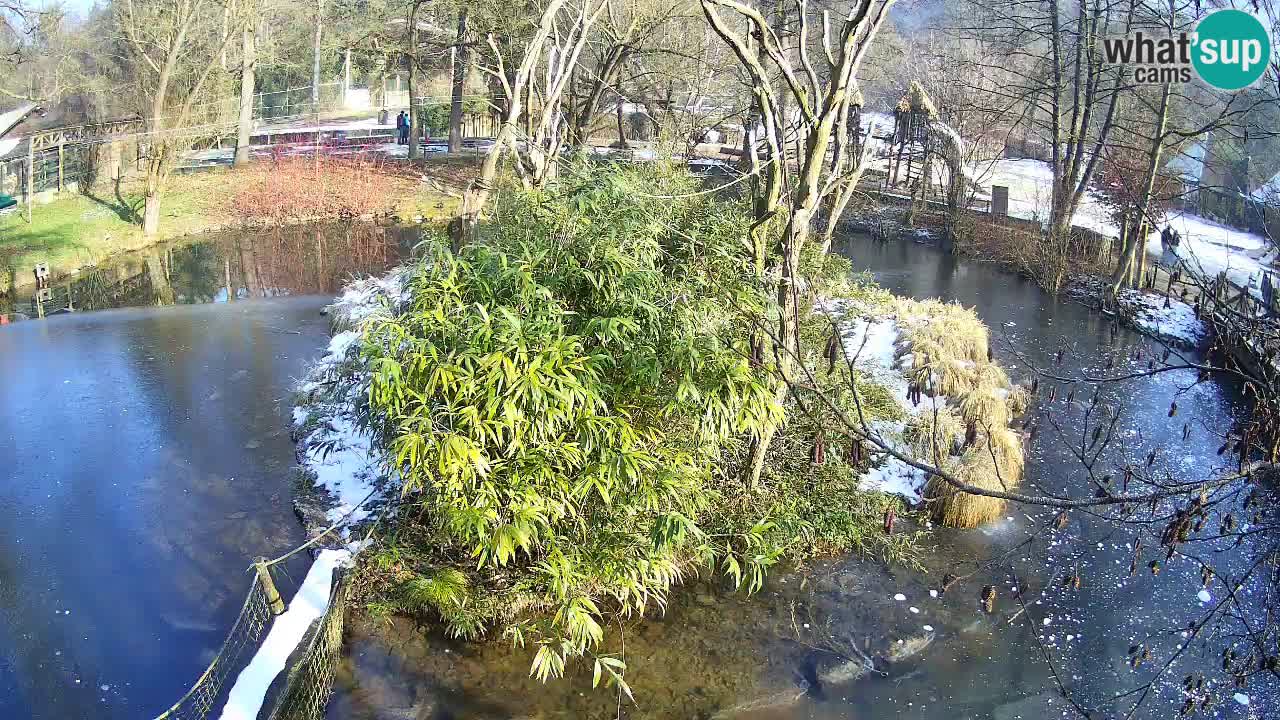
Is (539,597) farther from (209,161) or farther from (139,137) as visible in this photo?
(209,161)

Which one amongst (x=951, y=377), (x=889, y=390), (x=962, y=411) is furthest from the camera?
(x=951, y=377)

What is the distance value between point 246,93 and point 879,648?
18643mm

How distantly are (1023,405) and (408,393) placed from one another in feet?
20.7

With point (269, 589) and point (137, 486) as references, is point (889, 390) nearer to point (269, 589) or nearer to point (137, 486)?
point (269, 589)

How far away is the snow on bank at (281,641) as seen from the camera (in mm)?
4781

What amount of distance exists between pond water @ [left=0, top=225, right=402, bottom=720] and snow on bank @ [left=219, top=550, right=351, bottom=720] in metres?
0.73

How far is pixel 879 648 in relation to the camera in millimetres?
6133

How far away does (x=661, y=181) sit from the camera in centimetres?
782

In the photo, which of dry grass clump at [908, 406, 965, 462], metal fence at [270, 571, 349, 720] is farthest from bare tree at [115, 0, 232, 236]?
dry grass clump at [908, 406, 965, 462]

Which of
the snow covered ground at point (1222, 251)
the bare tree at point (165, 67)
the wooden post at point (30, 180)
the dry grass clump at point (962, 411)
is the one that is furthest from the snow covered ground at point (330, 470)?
the snow covered ground at point (1222, 251)

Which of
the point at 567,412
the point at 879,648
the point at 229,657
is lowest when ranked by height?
the point at 229,657

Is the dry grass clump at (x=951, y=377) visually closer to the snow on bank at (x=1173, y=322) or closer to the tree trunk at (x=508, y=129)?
the snow on bank at (x=1173, y=322)

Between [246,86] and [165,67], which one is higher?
[246,86]

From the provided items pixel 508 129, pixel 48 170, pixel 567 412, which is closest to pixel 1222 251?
pixel 508 129
